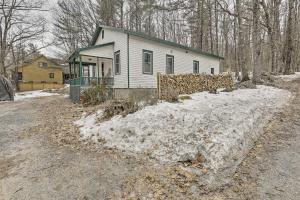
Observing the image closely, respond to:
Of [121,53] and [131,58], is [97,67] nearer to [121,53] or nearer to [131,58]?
[121,53]

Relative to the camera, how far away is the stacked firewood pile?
30.6 ft

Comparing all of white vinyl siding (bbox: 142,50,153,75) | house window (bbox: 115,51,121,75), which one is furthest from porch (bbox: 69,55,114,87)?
white vinyl siding (bbox: 142,50,153,75)

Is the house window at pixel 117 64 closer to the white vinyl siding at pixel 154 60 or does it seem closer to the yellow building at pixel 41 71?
the white vinyl siding at pixel 154 60

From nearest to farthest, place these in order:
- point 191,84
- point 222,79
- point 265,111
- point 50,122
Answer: point 265,111, point 50,122, point 191,84, point 222,79

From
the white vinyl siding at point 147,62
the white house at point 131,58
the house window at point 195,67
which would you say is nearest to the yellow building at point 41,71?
the white house at point 131,58

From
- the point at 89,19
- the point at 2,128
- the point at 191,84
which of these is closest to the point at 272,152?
the point at 191,84

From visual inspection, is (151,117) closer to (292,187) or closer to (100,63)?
(292,187)

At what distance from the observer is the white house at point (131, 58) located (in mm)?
14156

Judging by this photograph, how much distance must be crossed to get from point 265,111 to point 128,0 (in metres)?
25.3

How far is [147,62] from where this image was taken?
15.0 m

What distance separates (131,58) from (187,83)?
173 inches

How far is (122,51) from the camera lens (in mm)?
14477

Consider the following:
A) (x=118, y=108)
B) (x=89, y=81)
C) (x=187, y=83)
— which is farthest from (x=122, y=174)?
(x=89, y=81)

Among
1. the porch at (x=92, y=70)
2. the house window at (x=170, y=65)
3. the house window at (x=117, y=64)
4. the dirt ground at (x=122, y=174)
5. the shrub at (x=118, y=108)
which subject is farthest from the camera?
the house window at (x=170, y=65)
